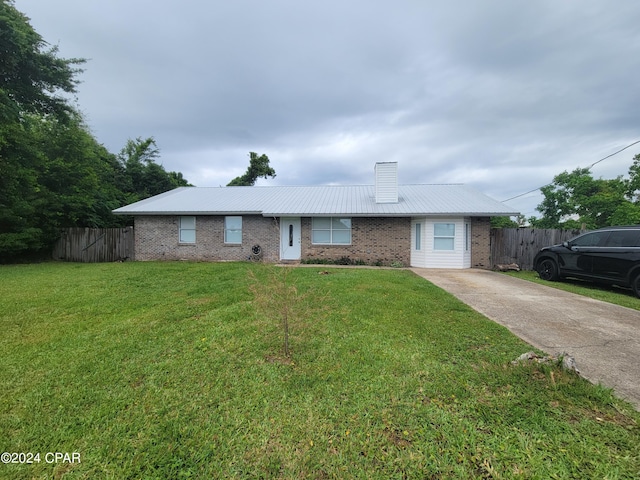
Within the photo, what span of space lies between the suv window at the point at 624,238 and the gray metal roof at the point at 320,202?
3890mm

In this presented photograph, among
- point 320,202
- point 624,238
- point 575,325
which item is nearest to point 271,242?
point 320,202

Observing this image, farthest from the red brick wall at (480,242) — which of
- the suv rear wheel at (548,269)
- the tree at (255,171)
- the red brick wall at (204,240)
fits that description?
the tree at (255,171)

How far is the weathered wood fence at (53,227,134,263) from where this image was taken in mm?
14539

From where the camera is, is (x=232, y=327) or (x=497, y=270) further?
→ (x=497, y=270)

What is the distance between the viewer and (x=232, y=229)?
1379cm

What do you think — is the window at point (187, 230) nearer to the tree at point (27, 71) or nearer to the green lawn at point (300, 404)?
the tree at point (27, 71)

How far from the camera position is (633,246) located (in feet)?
23.4

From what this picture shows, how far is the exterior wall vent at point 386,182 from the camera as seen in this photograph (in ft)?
44.5

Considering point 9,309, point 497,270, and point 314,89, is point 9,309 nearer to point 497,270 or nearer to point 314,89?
point 314,89

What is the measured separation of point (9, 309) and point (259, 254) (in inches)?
341

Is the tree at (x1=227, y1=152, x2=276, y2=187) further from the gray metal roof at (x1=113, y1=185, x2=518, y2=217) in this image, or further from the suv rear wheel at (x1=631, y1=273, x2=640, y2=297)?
the suv rear wheel at (x1=631, y1=273, x2=640, y2=297)

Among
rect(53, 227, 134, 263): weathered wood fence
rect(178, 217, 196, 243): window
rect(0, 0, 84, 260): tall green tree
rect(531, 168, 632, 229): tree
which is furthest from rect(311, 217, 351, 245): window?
rect(531, 168, 632, 229): tree

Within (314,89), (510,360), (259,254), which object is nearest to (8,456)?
(510,360)

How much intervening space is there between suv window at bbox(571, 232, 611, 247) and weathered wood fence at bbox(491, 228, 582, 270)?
400 centimetres
